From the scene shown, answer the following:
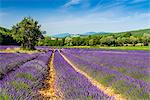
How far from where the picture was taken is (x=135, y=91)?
599 cm

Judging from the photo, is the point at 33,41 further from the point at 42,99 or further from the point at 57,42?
the point at 57,42

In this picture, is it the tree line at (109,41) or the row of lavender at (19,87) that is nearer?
the row of lavender at (19,87)

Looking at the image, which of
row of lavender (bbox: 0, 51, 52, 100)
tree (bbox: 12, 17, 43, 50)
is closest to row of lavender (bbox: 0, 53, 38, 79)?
row of lavender (bbox: 0, 51, 52, 100)

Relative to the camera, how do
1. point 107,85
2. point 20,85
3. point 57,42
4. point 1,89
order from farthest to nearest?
1. point 57,42
2. point 107,85
3. point 20,85
4. point 1,89

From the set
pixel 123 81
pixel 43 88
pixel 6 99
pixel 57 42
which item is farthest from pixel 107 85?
pixel 57 42

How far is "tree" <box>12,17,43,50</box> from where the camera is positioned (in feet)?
130

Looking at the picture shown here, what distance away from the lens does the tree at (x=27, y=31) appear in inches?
1556

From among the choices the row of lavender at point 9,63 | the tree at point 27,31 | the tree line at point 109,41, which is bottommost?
the tree line at point 109,41

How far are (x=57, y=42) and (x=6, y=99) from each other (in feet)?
299

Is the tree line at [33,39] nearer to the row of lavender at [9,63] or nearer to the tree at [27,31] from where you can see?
the tree at [27,31]

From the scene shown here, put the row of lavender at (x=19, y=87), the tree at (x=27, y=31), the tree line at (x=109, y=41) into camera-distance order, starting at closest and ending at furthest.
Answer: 1. the row of lavender at (x=19, y=87)
2. the tree at (x=27, y=31)
3. the tree line at (x=109, y=41)

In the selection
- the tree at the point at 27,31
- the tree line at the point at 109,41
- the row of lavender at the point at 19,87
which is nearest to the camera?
the row of lavender at the point at 19,87

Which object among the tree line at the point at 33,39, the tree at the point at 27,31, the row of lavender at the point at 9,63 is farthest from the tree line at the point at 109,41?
the row of lavender at the point at 9,63

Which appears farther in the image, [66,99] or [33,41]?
[33,41]
